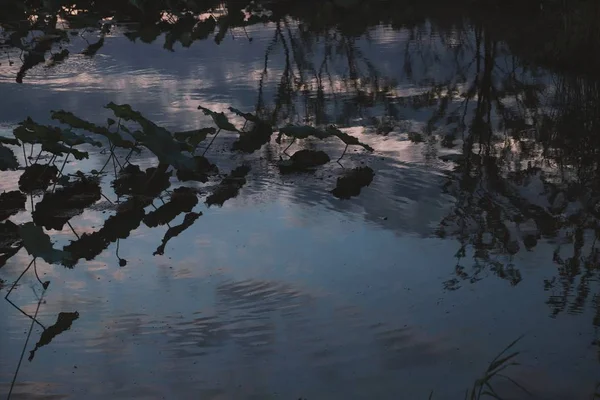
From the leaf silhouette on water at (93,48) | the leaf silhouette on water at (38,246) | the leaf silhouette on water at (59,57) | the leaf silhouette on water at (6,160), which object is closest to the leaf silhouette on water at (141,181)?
the leaf silhouette on water at (6,160)

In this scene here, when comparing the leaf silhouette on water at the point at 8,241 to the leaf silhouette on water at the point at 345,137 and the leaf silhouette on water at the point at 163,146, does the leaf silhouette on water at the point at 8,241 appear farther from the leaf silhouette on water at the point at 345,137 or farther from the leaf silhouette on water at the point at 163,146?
the leaf silhouette on water at the point at 345,137

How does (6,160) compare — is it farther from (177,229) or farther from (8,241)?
(177,229)

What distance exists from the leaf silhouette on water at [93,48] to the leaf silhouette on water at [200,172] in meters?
3.22

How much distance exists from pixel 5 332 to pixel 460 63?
419cm

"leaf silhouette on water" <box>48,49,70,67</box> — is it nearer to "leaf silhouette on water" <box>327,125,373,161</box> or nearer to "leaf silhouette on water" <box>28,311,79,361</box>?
"leaf silhouette on water" <box>327,125,373,161</box>

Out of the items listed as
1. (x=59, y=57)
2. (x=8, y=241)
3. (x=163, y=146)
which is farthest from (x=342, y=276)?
(x=59, y=57)

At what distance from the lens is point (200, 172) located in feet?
13.6

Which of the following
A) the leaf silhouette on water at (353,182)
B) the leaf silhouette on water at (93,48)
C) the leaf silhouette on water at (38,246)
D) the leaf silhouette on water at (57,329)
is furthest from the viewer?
the leaf silhouette on water at (93,48)

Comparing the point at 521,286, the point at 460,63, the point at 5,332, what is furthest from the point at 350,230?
the point at 460,63

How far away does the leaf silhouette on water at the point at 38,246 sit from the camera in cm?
270

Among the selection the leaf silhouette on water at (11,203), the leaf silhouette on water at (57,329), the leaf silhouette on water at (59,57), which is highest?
the leaf silhouette on water at (59,57)

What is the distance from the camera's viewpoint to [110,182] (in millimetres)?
4004

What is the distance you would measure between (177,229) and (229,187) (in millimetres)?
525

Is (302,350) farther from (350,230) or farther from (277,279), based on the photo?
(350,230)
